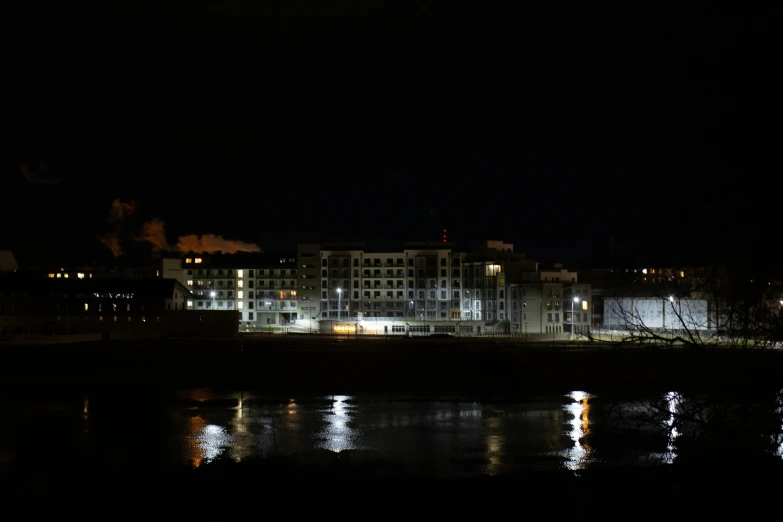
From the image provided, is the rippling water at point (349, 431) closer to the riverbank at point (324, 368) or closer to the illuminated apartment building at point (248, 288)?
the riverbank at point (324, 368)

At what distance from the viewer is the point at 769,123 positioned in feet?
24.2

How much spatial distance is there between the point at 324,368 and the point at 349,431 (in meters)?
20.7

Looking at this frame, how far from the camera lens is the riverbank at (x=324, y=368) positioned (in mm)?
33438

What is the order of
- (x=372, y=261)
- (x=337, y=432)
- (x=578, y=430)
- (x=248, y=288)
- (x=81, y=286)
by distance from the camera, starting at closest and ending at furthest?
(x=337, y=432)
(x=578, y=430)
(x=81, y=286)
(x=372, y=261)
(x=248, y=288)

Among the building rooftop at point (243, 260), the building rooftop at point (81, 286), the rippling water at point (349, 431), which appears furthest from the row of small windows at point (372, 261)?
the rippling water at point (349, 431)

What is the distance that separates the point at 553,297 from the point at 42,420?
71.4m

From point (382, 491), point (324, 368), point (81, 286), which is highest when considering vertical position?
point (81, 286)

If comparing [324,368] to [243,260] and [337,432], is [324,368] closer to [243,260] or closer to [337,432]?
[337,432]

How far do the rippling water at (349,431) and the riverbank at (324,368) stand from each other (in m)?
2.67

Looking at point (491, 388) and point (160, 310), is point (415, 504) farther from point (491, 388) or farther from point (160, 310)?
point (160, 310)

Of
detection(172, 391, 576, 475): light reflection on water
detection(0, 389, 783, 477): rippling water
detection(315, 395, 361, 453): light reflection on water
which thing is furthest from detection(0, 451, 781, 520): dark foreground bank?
detection(315, 395, 361, 453): light reflection on water

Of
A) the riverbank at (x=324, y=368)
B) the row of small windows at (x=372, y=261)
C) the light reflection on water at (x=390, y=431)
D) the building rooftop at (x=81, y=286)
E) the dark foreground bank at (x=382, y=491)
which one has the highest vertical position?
the row of small windows at (x=372, y=261)

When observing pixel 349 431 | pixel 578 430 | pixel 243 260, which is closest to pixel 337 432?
pixel 349 431

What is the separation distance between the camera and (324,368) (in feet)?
139
